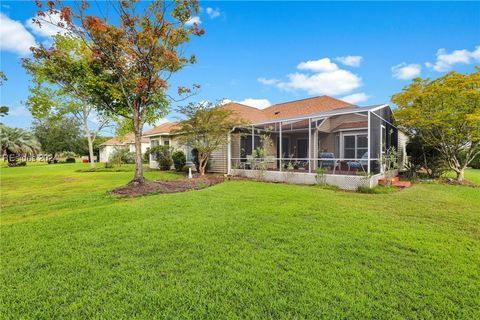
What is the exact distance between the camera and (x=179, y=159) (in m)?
16.9

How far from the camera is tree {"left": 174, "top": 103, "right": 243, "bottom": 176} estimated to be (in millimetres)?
12516

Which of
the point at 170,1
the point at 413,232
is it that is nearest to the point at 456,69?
the point at 413,232

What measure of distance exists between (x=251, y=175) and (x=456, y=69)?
35.3 ft

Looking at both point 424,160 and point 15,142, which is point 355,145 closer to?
point 424,160

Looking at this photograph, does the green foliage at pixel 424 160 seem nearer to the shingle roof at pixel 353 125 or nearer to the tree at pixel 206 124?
the shingle roof at pixel 353 125

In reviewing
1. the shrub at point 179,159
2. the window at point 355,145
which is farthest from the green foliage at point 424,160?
the shrub at point 179,159

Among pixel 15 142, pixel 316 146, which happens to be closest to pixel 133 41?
pixel 316 146

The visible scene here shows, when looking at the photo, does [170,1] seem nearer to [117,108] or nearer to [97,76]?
[97,76]

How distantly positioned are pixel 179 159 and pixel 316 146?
31.2ft

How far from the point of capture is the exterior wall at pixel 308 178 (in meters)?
9.15

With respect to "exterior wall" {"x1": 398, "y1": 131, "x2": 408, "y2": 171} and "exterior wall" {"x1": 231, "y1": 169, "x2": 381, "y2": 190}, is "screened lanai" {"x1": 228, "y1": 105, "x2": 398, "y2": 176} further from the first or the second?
"exterior wall" {"x1": 398, "y1": 131, "x2": 408, "y2": 171}

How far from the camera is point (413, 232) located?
4273 mm

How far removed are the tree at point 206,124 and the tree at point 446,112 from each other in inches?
335

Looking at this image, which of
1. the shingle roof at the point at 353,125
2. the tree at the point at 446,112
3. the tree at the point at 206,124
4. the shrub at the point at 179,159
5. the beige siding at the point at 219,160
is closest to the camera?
A: the tree at the point at 446,112
